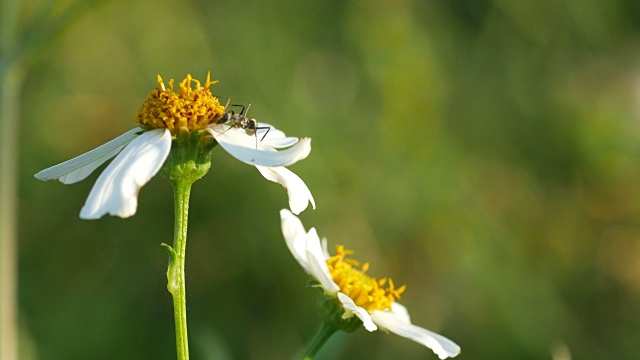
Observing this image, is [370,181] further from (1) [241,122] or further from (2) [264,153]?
(2) [264,153]

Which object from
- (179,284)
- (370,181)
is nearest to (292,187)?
(179,284)

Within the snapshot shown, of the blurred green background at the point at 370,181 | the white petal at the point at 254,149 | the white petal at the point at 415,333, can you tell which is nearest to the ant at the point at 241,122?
the white petal at the point at 254,149

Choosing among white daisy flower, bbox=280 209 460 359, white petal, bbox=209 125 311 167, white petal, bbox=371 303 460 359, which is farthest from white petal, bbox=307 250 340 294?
white petal, bbox=209 125 311 167

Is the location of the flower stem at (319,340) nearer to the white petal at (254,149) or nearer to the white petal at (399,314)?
the white petal at (399,314)

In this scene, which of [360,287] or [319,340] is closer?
[319,340]

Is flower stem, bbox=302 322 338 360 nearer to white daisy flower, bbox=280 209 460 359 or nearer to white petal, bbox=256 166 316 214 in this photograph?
white daisy flower, bbox=280 209 460 359

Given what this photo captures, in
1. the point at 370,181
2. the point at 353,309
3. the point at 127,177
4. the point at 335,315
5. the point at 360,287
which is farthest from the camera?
the point at 370,181
